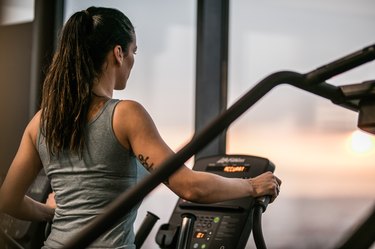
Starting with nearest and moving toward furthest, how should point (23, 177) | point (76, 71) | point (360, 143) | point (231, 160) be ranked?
point (76, 71)
point (23, 177)
point (231, 160)
point (360, 143)

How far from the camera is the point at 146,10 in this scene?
12.4ft

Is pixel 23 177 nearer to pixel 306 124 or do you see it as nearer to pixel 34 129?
pixel 34 129

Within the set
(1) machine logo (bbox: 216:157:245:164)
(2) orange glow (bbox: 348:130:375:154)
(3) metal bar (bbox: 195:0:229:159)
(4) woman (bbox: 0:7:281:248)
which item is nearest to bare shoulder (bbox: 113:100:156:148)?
(4) woman (bbox: 0:7:281:248)

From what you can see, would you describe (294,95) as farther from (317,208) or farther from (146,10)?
(146,10)

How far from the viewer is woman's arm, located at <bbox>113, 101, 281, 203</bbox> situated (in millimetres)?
1689

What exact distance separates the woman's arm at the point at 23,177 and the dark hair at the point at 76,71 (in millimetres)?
101

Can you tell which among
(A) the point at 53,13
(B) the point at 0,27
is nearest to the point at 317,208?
(A) the point at 53,13

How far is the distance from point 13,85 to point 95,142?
2980 mm

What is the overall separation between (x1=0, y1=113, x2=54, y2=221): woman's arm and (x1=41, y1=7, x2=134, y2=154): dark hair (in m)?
0.10

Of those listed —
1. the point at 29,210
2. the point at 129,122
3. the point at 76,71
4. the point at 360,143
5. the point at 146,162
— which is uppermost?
the point at 76,71

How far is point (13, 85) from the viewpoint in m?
4.54

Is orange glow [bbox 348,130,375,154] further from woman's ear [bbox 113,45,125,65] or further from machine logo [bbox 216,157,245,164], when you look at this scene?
woman's ear [bbox 113,45,125,65]

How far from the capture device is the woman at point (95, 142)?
5.61 feet

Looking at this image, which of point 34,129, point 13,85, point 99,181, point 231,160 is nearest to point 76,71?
point 34,129
